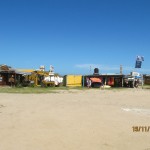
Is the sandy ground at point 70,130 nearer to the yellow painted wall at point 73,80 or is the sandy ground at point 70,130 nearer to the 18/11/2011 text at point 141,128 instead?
the 18/11/2011 text at point 141,128

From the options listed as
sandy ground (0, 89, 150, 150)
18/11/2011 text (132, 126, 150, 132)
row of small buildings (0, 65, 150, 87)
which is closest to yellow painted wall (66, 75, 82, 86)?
row of small buildings (0, 65, 150, 87)

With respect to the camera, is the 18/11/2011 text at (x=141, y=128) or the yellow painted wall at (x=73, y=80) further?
the yellow painted wall at (x=73, y=80)

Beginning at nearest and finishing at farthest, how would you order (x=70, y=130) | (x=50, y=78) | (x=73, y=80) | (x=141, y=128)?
(x=70, y=130)
(x=141, y=128)
(x=50, y=78)
(x=73, y=80)

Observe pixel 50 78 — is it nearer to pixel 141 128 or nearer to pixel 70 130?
pixel 141 128

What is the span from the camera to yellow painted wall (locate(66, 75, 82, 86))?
4894 centimetres

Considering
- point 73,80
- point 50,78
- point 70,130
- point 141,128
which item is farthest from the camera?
point 73,80

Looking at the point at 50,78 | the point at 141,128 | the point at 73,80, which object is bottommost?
the point at 141,128

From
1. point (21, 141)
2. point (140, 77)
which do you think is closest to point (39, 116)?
point (21, 141)

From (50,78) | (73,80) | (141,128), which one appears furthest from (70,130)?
(73,80)

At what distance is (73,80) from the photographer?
49.7 meters

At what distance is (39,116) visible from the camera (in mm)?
13570

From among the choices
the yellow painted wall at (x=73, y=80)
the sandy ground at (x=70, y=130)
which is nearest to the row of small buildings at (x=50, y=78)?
the yellow painted wall at (x=73, y=80)

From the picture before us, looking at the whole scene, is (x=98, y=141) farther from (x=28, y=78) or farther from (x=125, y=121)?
(x=28, y=78)

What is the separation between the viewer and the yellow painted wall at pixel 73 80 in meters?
48.9
